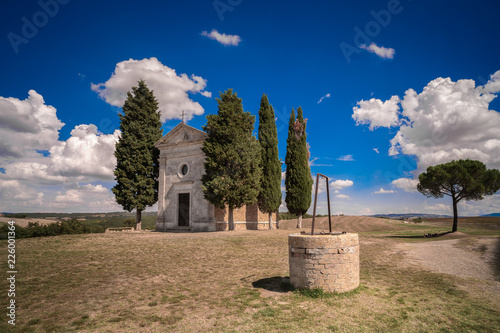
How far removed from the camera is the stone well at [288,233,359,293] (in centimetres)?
632

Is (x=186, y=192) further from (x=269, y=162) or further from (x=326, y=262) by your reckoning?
(x=326, y=262)

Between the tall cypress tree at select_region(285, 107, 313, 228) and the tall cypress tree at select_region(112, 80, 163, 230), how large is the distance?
12.6m

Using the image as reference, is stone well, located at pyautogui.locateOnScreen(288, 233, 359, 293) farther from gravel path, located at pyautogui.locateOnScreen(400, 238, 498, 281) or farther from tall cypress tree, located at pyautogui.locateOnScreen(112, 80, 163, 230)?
tall cypress tree, located at pyautogui.locateOnScreen(112, 80, 163, 230)

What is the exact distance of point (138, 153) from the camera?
24.8 m

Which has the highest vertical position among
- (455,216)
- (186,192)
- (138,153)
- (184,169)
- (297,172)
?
(138,153)

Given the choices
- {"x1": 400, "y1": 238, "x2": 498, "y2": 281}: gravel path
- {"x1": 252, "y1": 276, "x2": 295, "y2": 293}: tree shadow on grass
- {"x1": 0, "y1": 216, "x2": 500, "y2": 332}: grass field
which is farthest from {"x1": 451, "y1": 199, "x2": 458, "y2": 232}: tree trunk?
{"x1": 252, "y1": 276, "x2": 295, "y2": 293}: tree shadow on grass

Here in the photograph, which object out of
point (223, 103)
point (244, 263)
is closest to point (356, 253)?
point (244, 263)

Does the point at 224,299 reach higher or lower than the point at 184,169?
lower

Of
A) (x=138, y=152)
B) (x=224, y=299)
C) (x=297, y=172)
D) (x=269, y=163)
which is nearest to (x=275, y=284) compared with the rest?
(x=224, y=299)

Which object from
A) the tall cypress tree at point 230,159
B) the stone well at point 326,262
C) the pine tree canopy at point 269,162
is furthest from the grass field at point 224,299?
the pine tree canopy at point 269,162

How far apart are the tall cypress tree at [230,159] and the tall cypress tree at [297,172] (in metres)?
5.17

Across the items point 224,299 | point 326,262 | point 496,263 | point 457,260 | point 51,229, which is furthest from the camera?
point 51,229

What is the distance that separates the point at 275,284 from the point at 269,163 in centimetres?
1881

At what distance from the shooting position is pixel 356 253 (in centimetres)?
674
